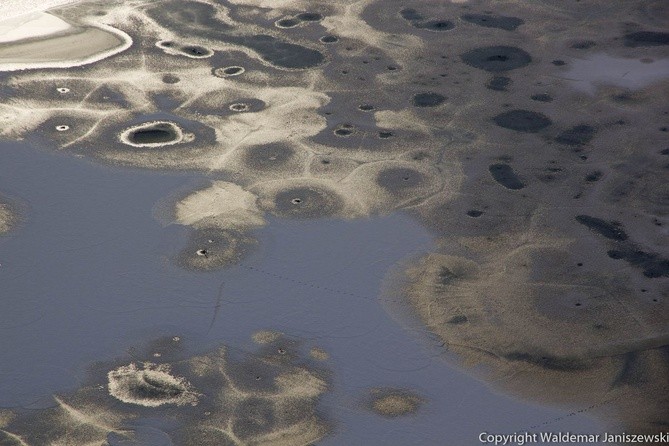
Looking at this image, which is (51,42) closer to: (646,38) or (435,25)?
(435,25)

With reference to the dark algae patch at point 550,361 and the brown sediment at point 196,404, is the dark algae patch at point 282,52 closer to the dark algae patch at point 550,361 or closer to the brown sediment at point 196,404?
the brown sediment at point 196,404

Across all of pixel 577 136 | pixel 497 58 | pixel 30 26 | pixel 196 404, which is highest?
pixel 30 26

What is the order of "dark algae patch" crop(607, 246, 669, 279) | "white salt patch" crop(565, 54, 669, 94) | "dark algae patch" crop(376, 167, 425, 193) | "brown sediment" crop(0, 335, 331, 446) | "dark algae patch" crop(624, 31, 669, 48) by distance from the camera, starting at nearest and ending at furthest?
"brown sediment" crop(0, 335, 331, 446)
"dark algae patch" crop(607, 246, 669, 279)
"dark algae patch" crop(376, 167, 425, 193)
"white salt patch" crop(565, 54, 669, 94)
"dark algae patch" crop(624, 31, 669, 48)

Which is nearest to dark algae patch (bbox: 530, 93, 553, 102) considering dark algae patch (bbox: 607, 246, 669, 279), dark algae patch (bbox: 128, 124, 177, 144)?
dark algae patch (bbox: 607, 246, 669, 279)

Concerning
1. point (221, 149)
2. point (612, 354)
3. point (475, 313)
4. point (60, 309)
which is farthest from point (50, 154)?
point (612, 354)

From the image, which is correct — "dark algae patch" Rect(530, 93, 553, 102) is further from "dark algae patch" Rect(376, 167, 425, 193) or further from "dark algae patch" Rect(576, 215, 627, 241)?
"dark algae patch" Rect(576, 215, 627, 241)

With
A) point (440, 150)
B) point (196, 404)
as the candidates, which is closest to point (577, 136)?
point (440, 150)
